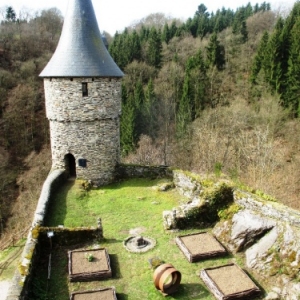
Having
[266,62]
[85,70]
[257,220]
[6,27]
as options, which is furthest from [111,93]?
[6,27]

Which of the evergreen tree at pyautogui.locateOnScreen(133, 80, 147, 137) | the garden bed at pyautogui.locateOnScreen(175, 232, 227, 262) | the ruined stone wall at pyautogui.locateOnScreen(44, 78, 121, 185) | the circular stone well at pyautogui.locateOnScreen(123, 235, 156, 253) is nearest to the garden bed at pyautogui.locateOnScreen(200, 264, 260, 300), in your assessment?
the garden bed at pyautogui.locateOnScreen(175, 232, 227, 262)

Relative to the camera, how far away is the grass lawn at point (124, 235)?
25.4 feet

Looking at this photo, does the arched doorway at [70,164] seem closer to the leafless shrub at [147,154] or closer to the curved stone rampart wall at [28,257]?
the curved stone rampart wall at [28,257]

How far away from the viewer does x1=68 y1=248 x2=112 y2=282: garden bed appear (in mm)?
8000

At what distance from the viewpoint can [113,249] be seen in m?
9.48

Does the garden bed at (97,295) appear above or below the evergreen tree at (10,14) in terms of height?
below

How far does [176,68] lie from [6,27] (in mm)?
26368

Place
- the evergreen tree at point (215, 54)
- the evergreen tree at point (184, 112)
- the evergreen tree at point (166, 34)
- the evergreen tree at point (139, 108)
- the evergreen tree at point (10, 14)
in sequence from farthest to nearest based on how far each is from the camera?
the evergreen tree at point (10, 14), the evergreen tree at point (166, 34), the evergreen tree at point (215, 54), the evergreen tree at point (139, 108), the evergreen tree at point (184, 112)

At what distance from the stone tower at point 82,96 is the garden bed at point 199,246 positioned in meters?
6.05

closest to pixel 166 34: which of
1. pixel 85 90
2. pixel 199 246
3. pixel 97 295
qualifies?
pixel 85 90

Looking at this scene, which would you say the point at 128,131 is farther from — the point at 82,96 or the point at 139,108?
the point at 82,96

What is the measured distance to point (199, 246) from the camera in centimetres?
934

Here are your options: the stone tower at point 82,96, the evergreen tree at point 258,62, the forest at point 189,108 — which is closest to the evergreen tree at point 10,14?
the forest at point 189,108

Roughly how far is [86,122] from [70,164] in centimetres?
242
